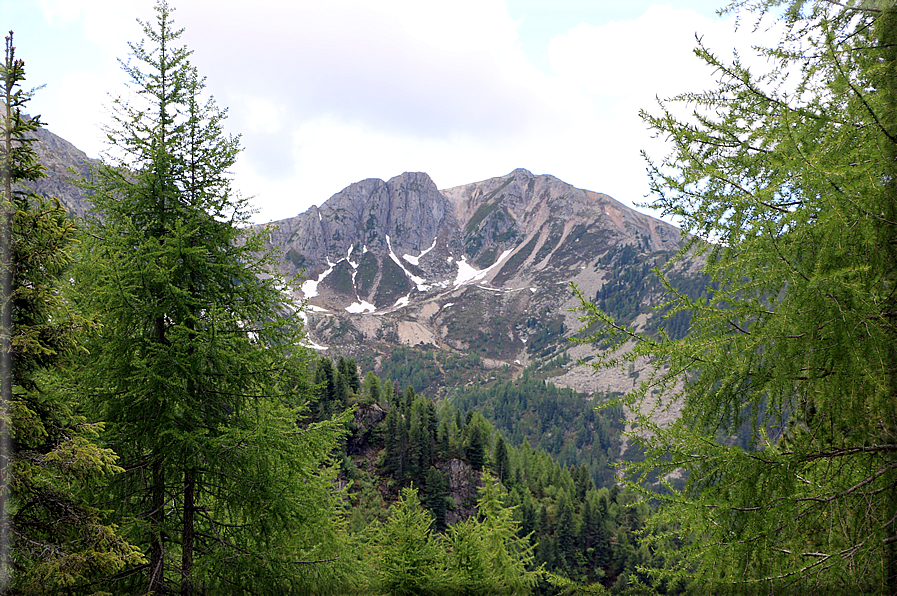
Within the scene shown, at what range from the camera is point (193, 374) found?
6992mm

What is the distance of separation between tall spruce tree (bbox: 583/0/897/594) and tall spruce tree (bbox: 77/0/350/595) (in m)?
5.65

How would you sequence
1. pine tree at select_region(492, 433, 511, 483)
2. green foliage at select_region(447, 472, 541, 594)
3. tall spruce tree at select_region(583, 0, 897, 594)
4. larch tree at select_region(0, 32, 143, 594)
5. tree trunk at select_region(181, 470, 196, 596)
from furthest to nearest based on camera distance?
pine tree at select_region(492, 433, 511, 483) < green foliage at select_region(447, 472, 541, 594) < tree trunk at select_region(181, 470, 196, 596) < larch tree at select_region(0, 32, 143, 594) < tall spruce tree at select_region(583, 0, 897, 594)

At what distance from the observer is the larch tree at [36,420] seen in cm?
471

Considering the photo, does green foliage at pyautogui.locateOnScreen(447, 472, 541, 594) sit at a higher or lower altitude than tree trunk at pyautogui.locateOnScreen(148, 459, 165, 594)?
lower

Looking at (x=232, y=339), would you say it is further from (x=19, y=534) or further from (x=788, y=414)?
(x=788, y=414)

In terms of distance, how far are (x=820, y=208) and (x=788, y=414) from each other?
1.86 metres

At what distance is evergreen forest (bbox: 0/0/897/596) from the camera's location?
3234 millimetres

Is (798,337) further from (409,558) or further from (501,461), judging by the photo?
(501,461)

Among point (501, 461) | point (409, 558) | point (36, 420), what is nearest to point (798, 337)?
point (36, 420)

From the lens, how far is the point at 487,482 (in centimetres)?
1708

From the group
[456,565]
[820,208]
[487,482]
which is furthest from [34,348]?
[487,482]

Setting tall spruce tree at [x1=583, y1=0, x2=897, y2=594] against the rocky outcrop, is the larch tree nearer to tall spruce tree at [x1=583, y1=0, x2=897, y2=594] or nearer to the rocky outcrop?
tall spruce tree at [x1=583, y1=0, x2=897, y2=594]

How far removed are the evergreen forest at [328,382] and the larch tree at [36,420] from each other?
0.10ft

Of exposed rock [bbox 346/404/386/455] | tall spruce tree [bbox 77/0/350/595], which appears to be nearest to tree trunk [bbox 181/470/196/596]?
tall spruce tree [bbox 77/0/350/595]
